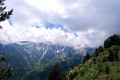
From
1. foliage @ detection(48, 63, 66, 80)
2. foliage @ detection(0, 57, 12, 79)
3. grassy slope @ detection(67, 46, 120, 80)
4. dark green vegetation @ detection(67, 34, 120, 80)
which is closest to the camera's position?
foliage @ detection(0, 57, 12, 79)

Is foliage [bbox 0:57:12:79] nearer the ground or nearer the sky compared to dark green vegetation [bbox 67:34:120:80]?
nearer the sky

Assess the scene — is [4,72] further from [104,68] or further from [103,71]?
[104,68]

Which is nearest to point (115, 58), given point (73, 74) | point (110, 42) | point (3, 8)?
point (73, 74)

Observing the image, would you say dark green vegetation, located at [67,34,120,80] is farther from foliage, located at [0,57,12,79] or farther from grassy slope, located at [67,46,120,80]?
foliage, located at [0,57,12,79]

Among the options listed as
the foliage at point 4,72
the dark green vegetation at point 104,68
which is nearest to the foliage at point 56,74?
the dark green vegetation at point 104,68

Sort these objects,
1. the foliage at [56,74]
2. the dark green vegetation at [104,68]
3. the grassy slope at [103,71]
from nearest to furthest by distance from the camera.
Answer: the foliage at [56,74]
the grassy slope at [103,71]
the dark green vegetation at [104,68]

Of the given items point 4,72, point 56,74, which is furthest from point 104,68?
point 4,72

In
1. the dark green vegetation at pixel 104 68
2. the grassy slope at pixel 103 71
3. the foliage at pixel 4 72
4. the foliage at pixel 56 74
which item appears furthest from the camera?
the dark green vegetation at pixel 104 68

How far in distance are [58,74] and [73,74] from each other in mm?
53376

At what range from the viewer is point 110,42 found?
11425cm

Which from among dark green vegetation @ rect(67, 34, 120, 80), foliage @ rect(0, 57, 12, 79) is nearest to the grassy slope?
dark green vegetation @ rect(67, 34, 120, 80)

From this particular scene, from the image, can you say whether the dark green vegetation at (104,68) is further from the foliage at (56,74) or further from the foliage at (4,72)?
the foliage at (4,72)

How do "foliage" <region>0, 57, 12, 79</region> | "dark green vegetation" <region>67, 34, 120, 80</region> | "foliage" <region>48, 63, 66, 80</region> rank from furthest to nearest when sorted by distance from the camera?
"dark green vegetation" <region>67, 34, 120, 80</region>
"foliage" <region>48, 63, 66, 80</region>
"foliage" <region>0, 57, 12, 79</region>

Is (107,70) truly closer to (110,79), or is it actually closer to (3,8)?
(110,79)
